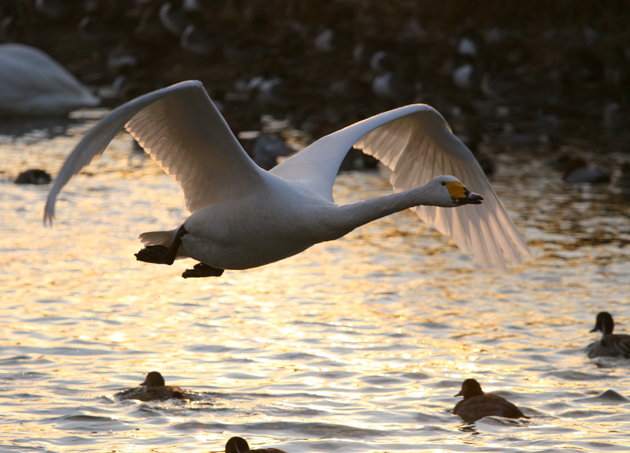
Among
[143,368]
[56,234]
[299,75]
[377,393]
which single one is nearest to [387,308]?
[377,393]

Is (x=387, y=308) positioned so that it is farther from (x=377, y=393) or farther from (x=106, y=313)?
(x=106, y=313)

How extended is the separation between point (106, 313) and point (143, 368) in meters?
1.73

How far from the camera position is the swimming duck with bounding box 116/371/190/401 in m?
8.84

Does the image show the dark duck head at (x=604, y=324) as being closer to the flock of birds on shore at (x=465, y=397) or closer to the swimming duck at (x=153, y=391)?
the flock of birds on shore at (x=465, y=397)

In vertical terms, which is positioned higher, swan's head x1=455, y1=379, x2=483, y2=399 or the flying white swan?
the flying white swan

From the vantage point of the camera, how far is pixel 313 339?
422 inches

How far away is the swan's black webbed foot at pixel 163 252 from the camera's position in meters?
7.99

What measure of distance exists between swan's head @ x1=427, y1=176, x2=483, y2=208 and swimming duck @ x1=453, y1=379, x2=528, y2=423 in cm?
248

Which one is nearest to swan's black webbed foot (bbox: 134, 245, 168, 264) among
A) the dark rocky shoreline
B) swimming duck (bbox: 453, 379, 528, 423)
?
swimming duck (bbox: 453, 379, 528, 423)

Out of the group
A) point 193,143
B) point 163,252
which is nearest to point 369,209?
point 193,143

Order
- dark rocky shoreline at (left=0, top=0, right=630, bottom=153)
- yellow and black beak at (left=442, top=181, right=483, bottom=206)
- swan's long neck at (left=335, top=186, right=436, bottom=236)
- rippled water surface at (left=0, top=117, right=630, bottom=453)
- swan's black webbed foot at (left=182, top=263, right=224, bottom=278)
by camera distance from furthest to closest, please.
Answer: dark rocky shoreline at (left=0, top=0, right=630, bottom=153), rippled water surface at (left=0, top=117, right=630, bottom=453), swan's black webbed foot at (left=182, top=263, right=224, bottom=278), swan's long neck at (left=335, top=186, right=436, bottom=236), yellow and black beak at (left=442, top=181, right=483, bottom=206)

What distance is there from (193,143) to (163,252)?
43.5 inches

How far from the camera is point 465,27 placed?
33.2 m

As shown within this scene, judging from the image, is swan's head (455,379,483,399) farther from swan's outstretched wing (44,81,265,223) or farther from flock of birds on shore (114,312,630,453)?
swan's outstretched wing (44,81,265,223)
